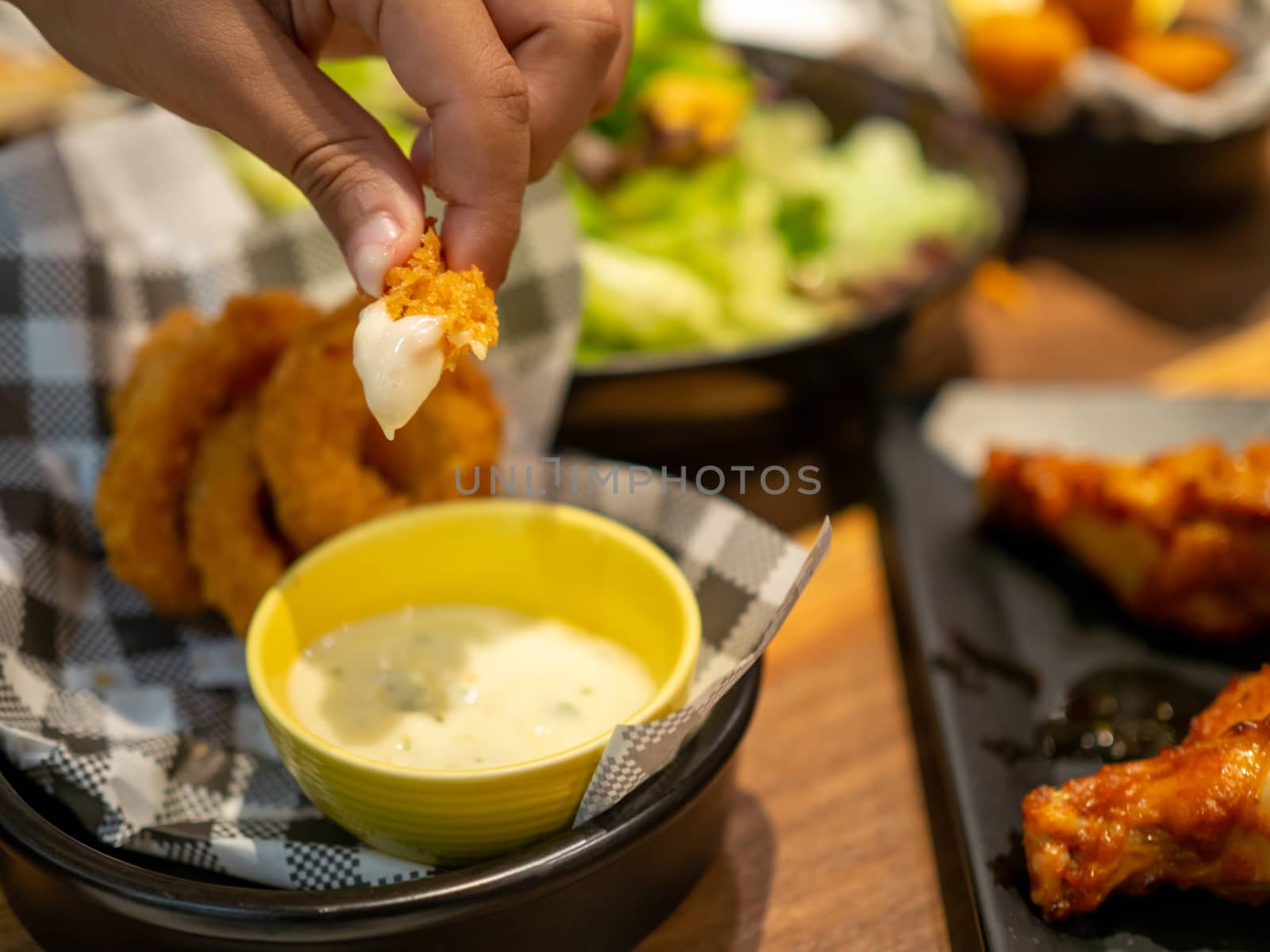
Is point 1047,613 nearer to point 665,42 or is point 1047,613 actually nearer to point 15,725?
point 15,725

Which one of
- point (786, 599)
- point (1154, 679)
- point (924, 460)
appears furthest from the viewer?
point (924, 460)

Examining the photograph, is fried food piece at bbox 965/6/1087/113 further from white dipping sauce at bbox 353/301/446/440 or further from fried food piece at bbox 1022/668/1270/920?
white dipping sauce at bbox 353/301/446/440

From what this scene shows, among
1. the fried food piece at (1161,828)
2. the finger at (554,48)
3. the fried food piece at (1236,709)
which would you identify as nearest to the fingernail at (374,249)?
the finger at (554,48)

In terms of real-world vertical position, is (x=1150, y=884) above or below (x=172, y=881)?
below

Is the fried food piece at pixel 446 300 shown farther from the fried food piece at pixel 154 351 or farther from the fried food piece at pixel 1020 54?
the fried food piece at pixel 1020 54

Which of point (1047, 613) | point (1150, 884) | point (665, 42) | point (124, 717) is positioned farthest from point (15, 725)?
point (665, 42)

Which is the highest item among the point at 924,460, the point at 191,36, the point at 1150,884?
the point at 191,36
